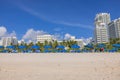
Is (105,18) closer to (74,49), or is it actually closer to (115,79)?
(74,49)

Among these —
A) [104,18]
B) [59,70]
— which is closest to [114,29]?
[104,18]

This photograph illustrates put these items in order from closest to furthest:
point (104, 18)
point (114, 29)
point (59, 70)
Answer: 1. point (59, 70)
2. point (114, 29)
3. point (104, 18)

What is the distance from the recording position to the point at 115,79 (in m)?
7.55

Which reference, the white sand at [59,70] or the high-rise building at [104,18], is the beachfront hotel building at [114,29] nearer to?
the high-rise building at [104,18]

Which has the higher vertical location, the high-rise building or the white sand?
the high-rise building

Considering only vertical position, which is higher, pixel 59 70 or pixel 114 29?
pixel 114 29

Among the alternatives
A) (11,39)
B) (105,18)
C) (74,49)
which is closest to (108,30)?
(105,18)

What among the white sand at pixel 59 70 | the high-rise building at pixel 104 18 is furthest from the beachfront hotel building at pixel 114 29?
the white sand at pixel 59 70

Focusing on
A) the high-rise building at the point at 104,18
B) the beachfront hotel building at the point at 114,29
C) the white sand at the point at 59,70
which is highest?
the high-rise building at the point at 104,18

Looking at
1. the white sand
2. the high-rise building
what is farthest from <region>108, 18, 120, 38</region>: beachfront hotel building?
the white sand

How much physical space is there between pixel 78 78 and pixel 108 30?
150m

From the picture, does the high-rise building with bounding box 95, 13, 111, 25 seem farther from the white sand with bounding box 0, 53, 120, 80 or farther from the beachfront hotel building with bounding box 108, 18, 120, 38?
the white sand with bounding box 0, 53, 120, 80

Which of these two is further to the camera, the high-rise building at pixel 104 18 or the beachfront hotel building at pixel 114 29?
the high-rise building at pixel 104 18

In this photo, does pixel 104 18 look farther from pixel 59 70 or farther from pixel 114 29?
pixel 59 70
